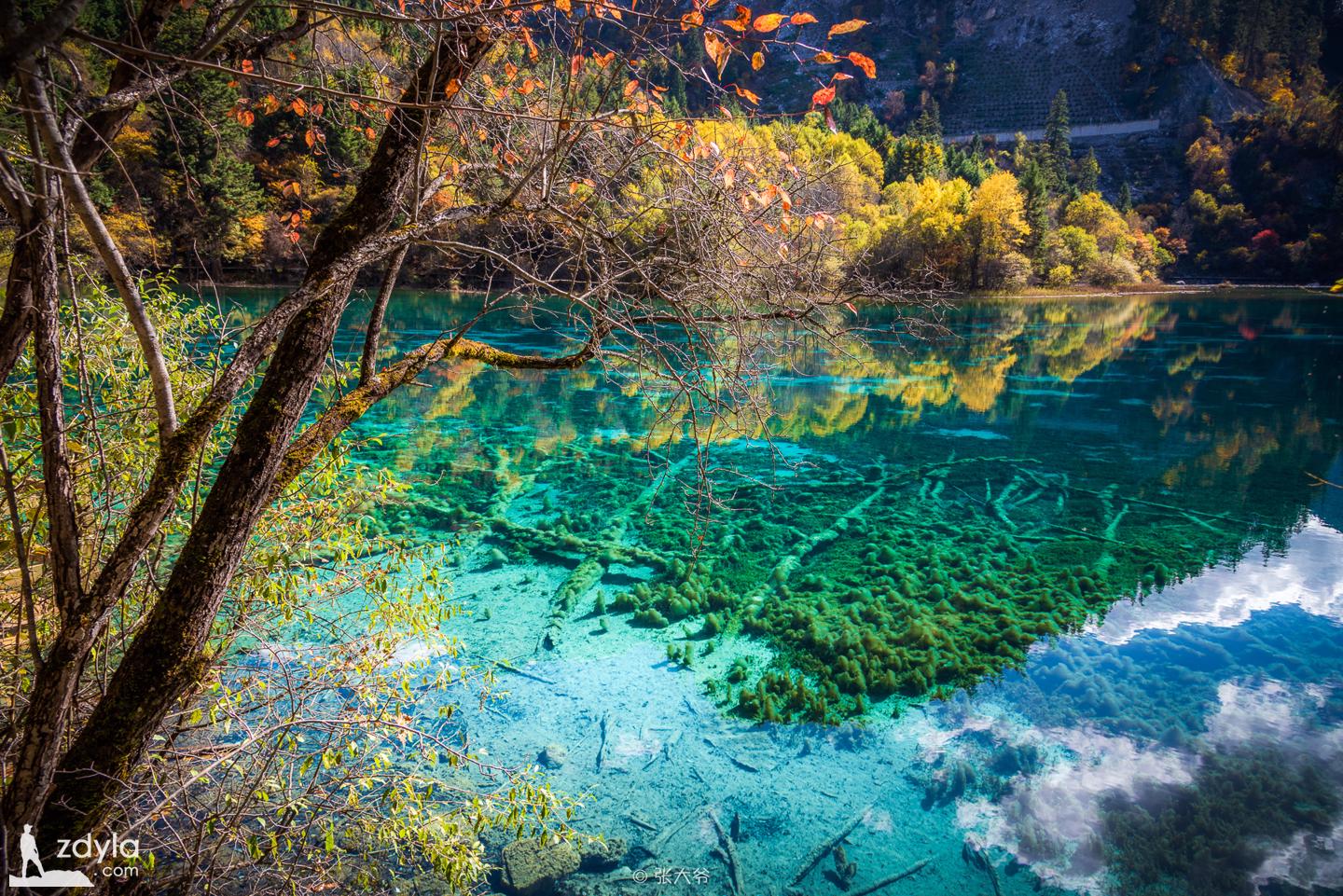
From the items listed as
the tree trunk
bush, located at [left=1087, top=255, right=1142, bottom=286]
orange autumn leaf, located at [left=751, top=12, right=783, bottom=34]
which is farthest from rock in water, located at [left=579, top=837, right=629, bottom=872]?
bush, located at [left=1087, top=255, right=1142, bottom=286]

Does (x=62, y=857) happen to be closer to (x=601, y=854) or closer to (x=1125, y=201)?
(x=601, y=854)

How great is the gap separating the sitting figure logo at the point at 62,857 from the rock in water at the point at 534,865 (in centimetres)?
226

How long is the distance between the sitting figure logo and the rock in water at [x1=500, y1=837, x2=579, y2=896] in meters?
2.26

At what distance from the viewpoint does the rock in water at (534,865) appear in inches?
169

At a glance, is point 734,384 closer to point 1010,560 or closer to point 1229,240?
point 1010,560

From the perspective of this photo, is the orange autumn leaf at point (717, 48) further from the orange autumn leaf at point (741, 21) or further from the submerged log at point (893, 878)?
the submerged log at point (893, 878)

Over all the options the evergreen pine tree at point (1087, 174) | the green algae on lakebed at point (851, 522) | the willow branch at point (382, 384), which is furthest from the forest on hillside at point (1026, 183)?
the green algae on lakebed at point (851, 522)

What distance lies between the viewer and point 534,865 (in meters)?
4.41

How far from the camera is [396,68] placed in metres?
4.34

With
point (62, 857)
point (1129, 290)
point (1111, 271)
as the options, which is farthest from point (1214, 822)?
point (1129, 290)

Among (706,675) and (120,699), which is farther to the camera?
(706,675)

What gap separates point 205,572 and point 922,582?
24.6 feet

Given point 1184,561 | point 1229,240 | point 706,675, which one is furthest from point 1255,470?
point 1229,240

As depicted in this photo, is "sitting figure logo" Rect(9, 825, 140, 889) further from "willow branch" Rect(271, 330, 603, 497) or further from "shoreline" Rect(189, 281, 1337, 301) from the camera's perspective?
"shoreline" Rect(189, 281, 1337, 301)
